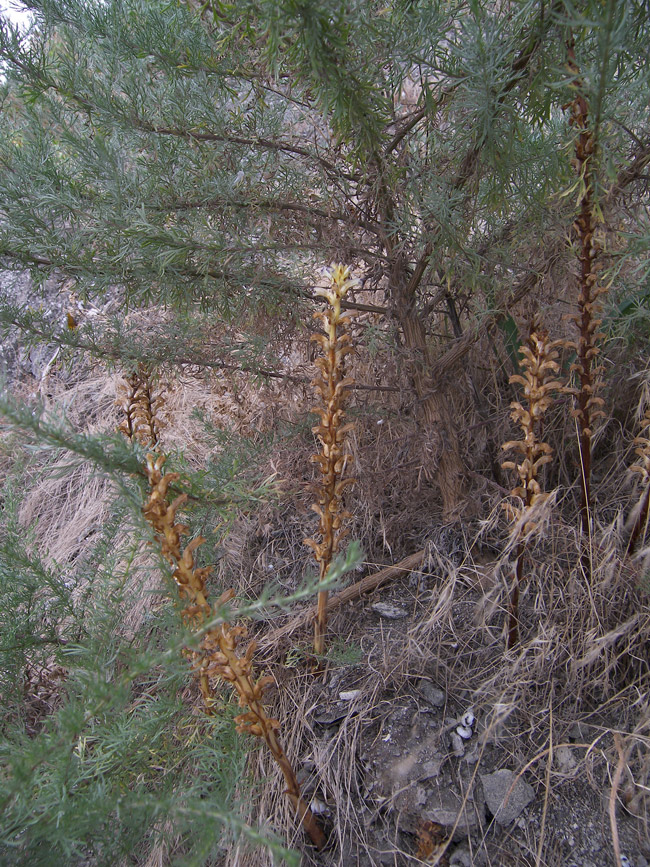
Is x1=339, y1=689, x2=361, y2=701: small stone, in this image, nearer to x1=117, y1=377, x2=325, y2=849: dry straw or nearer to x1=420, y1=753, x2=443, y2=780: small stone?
x1=420, y1=753, x2=443, y2=780: small stone

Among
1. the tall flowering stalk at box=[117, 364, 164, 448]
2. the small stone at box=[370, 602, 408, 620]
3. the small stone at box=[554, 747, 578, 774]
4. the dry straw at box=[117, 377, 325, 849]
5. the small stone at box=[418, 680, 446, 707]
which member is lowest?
the small stone at box=[554, 747, 578, 774]

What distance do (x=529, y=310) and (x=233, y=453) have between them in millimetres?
952

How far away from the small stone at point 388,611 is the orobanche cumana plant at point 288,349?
16cm

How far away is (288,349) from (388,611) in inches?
34.1

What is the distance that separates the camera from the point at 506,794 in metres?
1.25

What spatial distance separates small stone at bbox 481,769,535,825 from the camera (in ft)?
4.06

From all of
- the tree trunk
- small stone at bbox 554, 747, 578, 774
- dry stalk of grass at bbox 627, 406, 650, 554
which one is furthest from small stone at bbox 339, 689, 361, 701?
dry stalk of grass at bbox 627, 406, 650, 554

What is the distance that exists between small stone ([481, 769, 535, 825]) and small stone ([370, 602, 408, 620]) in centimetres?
47

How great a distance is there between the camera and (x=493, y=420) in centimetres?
182

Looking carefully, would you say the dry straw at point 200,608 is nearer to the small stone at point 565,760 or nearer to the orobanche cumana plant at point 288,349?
the orobanche cumana plant at point 288,349

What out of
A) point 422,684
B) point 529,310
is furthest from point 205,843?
point 529,310

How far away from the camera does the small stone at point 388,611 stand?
1684 millimetres

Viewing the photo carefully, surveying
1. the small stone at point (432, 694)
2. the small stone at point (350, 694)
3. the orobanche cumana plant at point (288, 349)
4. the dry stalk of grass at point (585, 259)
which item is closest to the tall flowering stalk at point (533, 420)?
the orobanche cumana plant at point (288, 349)

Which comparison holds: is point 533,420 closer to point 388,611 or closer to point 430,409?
point 430,409
